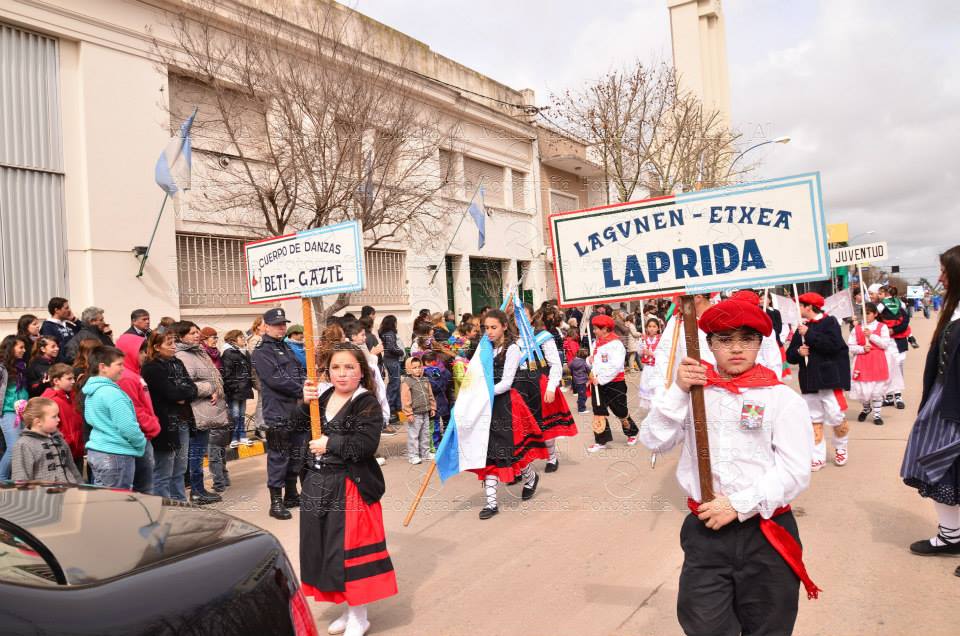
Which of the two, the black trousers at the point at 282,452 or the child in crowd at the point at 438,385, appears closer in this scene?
the black trousers at the point at 282,452

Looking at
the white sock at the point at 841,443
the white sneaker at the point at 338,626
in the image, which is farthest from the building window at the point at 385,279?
the white sneaker at the point at 338,626

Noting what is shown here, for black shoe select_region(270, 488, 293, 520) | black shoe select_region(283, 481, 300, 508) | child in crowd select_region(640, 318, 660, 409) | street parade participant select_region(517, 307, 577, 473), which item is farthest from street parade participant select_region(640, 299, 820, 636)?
child in crowd select_region(640, 318, 660, 409)

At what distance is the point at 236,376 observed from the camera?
28.6 feet

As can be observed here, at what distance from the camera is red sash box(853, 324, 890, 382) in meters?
9.20

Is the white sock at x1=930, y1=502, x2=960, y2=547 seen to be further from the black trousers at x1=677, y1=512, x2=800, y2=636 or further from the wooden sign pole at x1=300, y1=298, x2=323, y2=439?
the wooden sign pole at x1=300, y1=298, x2=323, y2=439

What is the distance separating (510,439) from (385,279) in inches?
430

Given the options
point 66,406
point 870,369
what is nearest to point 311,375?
point 66,406

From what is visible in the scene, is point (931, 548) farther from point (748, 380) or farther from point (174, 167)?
point (174, 167)

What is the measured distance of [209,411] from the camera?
695 centimetres

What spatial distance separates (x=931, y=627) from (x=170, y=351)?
617 centimetres

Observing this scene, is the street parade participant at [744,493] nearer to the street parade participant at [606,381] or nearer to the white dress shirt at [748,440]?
the white dress shirt at [748,440]

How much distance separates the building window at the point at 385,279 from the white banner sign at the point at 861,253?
974 centimetres

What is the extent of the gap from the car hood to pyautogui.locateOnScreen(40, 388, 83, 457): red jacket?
3.84 meters

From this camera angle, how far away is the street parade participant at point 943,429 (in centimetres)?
409
